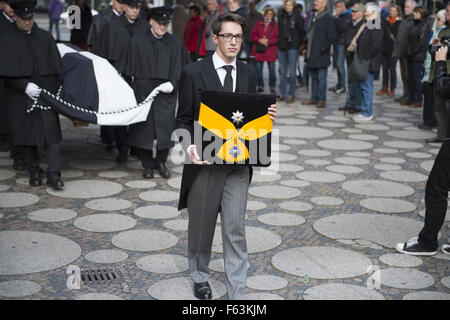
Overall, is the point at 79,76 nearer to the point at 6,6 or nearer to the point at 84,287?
the point at 6,6

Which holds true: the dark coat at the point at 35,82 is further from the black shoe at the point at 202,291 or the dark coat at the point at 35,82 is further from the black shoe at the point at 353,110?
the black shoe at the point at 353,110

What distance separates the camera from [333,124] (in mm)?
10078

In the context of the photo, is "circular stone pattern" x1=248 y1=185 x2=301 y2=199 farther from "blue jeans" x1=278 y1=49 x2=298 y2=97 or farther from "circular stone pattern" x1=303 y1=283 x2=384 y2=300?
"blue jeans" x1=278 y1=49 x2=298 y2=97

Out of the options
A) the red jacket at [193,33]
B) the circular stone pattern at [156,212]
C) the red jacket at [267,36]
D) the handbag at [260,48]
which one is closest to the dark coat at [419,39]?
the red jacket at [267,36]

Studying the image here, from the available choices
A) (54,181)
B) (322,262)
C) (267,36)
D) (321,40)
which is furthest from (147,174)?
(267,36)

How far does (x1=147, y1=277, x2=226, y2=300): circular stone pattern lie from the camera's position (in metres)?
3.85

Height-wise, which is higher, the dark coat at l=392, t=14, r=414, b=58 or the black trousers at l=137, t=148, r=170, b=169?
the dark coat at l=392, t=14, r=414, b=58

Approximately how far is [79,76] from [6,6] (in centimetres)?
101

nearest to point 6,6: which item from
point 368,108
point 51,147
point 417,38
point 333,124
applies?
point 51,147

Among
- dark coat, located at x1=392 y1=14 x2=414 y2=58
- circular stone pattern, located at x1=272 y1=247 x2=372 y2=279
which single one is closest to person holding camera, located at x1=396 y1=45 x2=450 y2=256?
circular stone pattern, located at x1=272 y1=247 x2=372 y2=279

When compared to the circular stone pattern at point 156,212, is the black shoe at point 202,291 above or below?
below

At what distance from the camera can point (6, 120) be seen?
7535 mm

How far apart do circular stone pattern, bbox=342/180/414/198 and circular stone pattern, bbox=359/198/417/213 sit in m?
0.17

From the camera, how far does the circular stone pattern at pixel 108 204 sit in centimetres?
562
